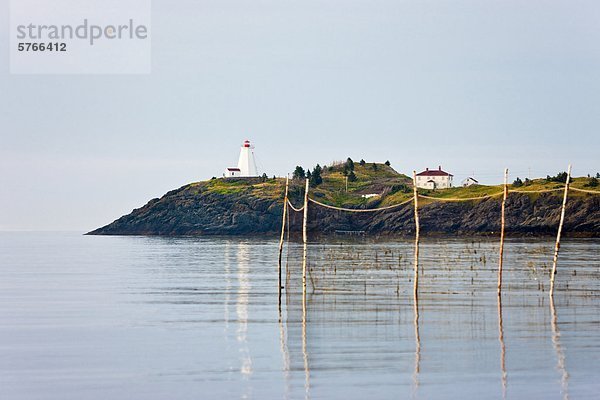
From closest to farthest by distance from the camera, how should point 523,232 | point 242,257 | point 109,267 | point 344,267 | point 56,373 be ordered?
point 56,373 → point 344,267 → point 109,267 → point 242,257 → point 523,232

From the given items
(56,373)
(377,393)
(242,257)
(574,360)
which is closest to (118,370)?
(56,373)

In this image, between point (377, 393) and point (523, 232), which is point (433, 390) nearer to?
point (377, 393)

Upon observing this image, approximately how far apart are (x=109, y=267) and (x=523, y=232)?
3942 inches

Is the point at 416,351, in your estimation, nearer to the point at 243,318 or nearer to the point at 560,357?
the point at 560,357

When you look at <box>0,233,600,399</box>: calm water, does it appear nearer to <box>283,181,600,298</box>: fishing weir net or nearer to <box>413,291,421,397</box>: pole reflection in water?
<box>413,291,421,397</box>: pole reflection in water

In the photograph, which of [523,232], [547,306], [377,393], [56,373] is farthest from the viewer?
[523,232]

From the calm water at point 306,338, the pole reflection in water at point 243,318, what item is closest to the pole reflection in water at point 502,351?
the calm water at point 306,338

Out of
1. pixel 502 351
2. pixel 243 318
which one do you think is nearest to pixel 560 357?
pixel 502 351

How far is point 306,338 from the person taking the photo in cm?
4025

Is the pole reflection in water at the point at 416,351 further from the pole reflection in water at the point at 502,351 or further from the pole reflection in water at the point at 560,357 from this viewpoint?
the pole reflection in water at the point at 560,357

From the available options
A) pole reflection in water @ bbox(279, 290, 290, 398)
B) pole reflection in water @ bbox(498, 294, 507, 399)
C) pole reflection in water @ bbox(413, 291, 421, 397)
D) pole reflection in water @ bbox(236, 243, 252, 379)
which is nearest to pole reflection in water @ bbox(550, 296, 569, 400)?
pole reflection in water @ bbox(498, 294, 507, 399)

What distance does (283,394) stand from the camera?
28.6 meters

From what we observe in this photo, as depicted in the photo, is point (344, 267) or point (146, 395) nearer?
point (146, 395)

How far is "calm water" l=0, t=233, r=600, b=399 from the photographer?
98.2ft
